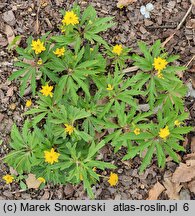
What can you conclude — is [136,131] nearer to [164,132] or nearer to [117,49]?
[164,132]

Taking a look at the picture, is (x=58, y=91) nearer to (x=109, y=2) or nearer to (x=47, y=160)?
(x=47, y=160)

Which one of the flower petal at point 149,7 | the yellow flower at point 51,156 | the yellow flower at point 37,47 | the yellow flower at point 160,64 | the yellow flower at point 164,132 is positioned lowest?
the yellow flower at point 51,156

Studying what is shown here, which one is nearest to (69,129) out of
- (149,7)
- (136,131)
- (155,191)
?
(136,131)

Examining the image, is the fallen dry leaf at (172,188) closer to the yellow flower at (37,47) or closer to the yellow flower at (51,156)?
the yellow flower at (51,156)

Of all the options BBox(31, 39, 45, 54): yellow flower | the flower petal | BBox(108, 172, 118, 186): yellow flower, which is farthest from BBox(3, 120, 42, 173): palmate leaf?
the flower petal

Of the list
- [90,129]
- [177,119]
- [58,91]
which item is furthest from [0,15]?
[177,119]

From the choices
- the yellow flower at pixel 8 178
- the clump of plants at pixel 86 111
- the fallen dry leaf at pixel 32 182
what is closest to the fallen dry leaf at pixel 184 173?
the clump of plants at pixel 86 111
